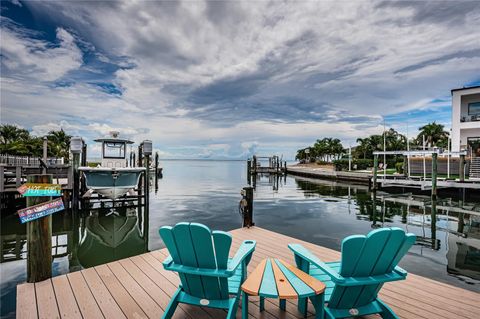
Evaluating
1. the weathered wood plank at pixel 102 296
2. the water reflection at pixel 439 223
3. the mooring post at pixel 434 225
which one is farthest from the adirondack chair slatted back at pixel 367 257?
the mooring post at pixel 434 225

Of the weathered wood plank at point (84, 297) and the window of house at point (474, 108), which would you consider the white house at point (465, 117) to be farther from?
the weathered wood plank at point (84, 297)

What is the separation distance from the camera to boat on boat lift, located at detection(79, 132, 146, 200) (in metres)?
11.7

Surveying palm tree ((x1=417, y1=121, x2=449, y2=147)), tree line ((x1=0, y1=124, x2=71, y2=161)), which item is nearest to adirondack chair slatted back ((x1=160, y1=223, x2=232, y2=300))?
tree line ((x1=0, y1=124, x2=71, y2=161))

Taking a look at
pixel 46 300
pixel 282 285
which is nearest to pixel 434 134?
pixel 282 285

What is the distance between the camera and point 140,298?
306cm

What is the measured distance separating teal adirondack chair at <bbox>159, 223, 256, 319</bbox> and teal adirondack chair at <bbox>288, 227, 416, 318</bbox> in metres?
0.90

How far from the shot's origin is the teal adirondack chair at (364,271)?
2.15 meters

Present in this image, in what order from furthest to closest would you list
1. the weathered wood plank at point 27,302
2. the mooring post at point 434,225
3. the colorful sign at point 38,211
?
the mooring post at point 434,225
the colorful sign at point 38,211
the weathered wood plank at point 27,302

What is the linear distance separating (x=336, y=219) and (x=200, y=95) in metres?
21.3

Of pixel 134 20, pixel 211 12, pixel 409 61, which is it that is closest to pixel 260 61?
pixel 211 12

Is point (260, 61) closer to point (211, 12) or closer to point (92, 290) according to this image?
point (211, 12)

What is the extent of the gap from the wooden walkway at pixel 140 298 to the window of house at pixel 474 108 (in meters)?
29.5

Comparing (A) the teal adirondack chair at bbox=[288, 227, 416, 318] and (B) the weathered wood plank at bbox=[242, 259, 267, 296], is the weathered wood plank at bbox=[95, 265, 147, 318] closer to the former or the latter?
(B) the weathered wood plank at bbox=[242, 259, 267, 296]

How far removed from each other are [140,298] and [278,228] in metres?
6.94
